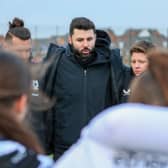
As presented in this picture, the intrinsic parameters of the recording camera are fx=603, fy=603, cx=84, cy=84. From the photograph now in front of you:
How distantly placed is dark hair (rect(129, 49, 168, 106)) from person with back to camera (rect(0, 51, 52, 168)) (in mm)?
400

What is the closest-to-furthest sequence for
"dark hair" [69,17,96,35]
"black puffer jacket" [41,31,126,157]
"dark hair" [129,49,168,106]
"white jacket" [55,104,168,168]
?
1. "white jacket" [55,104,168,168]
2. "dark hair" [129,49,168,106]
3. "black puffer jacket" [41,31,126,157]
4. "dark hair" [69,17,96,35]

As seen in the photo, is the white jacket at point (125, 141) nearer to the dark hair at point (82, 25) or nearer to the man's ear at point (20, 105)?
the man's ear at point (20, 105)

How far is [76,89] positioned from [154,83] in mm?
3444

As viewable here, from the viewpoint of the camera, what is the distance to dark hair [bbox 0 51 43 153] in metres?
2.12

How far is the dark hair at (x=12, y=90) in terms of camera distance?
2.12 m

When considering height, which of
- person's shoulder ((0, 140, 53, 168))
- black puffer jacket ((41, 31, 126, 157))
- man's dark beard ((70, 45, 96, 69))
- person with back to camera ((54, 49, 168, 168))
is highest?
person with back to camera ((54, 49, 168, 168))

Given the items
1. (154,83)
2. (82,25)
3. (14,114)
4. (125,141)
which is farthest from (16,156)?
(82,25)

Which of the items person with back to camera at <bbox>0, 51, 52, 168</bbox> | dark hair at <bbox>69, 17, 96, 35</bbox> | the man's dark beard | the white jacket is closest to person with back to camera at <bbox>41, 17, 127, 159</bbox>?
the man's dark beard

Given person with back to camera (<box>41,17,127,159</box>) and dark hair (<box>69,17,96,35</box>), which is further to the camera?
dark hair (<box>69,17,96,35</box>)

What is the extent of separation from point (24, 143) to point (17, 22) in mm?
4983

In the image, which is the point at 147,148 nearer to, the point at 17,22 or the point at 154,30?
the point at 17,22

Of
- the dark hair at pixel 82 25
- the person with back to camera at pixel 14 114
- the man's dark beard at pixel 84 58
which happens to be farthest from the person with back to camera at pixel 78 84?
the person with back to camera at pixel 14 114

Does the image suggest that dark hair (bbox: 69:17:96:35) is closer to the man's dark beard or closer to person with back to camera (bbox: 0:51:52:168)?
the man's dark beard

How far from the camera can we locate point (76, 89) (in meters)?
5.51
